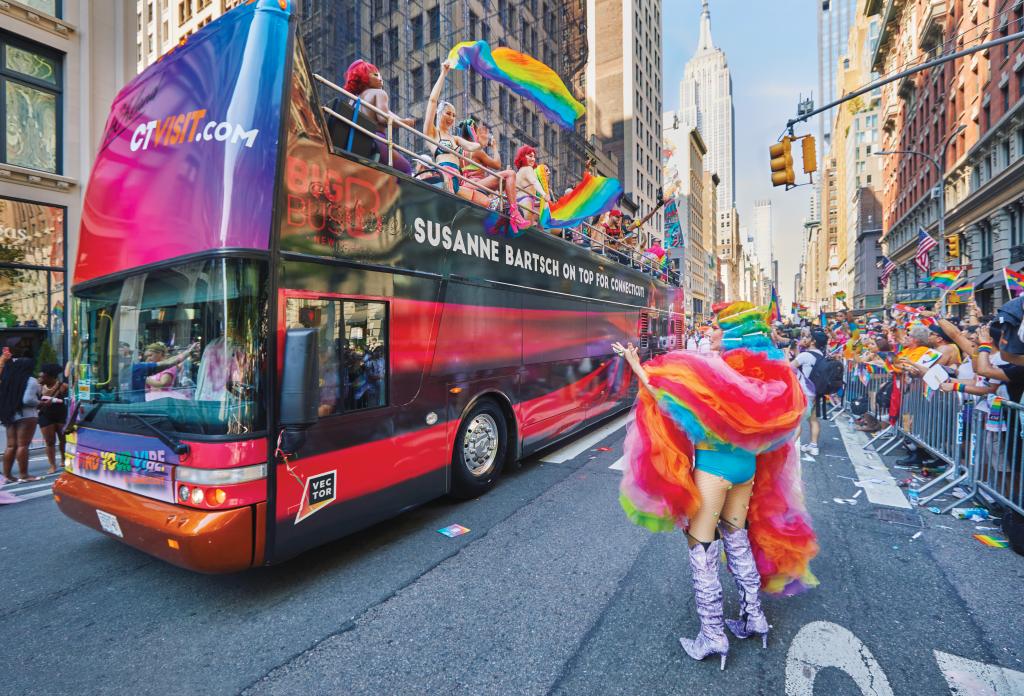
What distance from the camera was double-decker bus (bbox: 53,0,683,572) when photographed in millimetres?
3197

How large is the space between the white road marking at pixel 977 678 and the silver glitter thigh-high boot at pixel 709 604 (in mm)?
1117

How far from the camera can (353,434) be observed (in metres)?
3.92

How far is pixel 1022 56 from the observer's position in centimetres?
2355

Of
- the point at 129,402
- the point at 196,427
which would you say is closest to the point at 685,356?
the point at 196,427

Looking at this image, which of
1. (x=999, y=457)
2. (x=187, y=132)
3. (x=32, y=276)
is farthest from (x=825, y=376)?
(x=32, y=276)

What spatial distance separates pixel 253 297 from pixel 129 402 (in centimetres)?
133

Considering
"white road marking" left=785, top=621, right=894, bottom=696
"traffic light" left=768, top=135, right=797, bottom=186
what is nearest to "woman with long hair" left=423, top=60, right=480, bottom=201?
"white road marking" left=785, top=621, right=894, bottom=696

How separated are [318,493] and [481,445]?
2.31m

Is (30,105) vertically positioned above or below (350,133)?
above

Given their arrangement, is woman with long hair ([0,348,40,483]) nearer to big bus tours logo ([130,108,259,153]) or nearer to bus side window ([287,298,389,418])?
big bus tours logo ([130,108,259,153])

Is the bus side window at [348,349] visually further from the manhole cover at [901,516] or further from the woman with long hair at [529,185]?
the manhole cover at [901,516]

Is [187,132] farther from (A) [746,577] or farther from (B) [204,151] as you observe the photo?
(A) [746,577]

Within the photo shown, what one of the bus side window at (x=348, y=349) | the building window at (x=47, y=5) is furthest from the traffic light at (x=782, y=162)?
the building window at (x=47, y=5)

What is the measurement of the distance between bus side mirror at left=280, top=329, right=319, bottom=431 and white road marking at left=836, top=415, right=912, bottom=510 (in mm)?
5868
